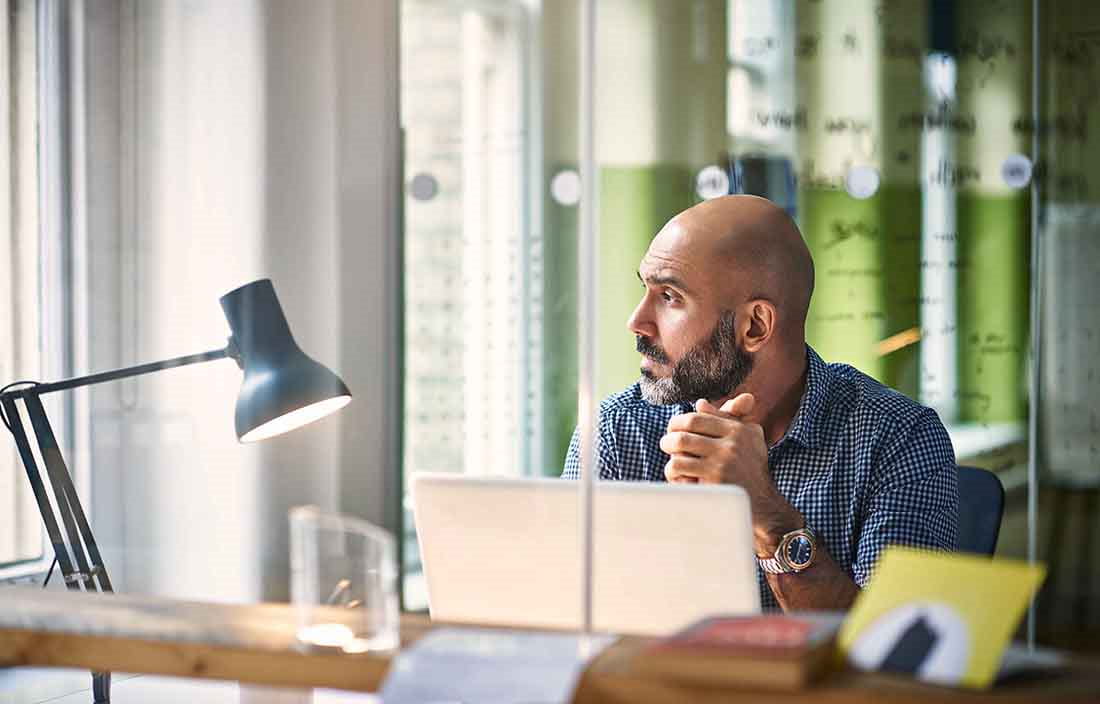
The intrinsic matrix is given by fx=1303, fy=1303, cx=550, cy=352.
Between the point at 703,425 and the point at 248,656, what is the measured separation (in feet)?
2.34

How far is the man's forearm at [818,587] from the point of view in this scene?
1804mm

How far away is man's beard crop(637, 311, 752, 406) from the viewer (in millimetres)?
2215

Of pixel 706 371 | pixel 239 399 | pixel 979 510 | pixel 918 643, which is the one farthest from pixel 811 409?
pixel 918 643

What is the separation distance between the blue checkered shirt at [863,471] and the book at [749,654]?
0.81 meters

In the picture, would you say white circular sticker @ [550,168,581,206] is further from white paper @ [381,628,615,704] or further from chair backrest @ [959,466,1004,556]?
white paper @ [381,628,615,704]

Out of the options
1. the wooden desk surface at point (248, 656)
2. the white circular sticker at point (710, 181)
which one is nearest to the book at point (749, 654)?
the wooden desk surface at point (248, 656)

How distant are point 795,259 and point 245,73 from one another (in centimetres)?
99

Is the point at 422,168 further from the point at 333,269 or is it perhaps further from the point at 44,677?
the point at 44,677

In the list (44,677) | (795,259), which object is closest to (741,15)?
(795,259)

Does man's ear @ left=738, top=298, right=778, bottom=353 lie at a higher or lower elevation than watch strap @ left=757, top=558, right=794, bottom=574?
higher

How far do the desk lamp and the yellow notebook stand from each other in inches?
33.4

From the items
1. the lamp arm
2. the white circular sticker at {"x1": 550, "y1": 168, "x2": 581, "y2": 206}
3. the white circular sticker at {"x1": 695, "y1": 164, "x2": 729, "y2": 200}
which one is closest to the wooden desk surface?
the lamp arm

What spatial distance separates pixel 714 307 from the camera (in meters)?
2.21

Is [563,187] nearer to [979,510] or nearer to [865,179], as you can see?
[865,179]
